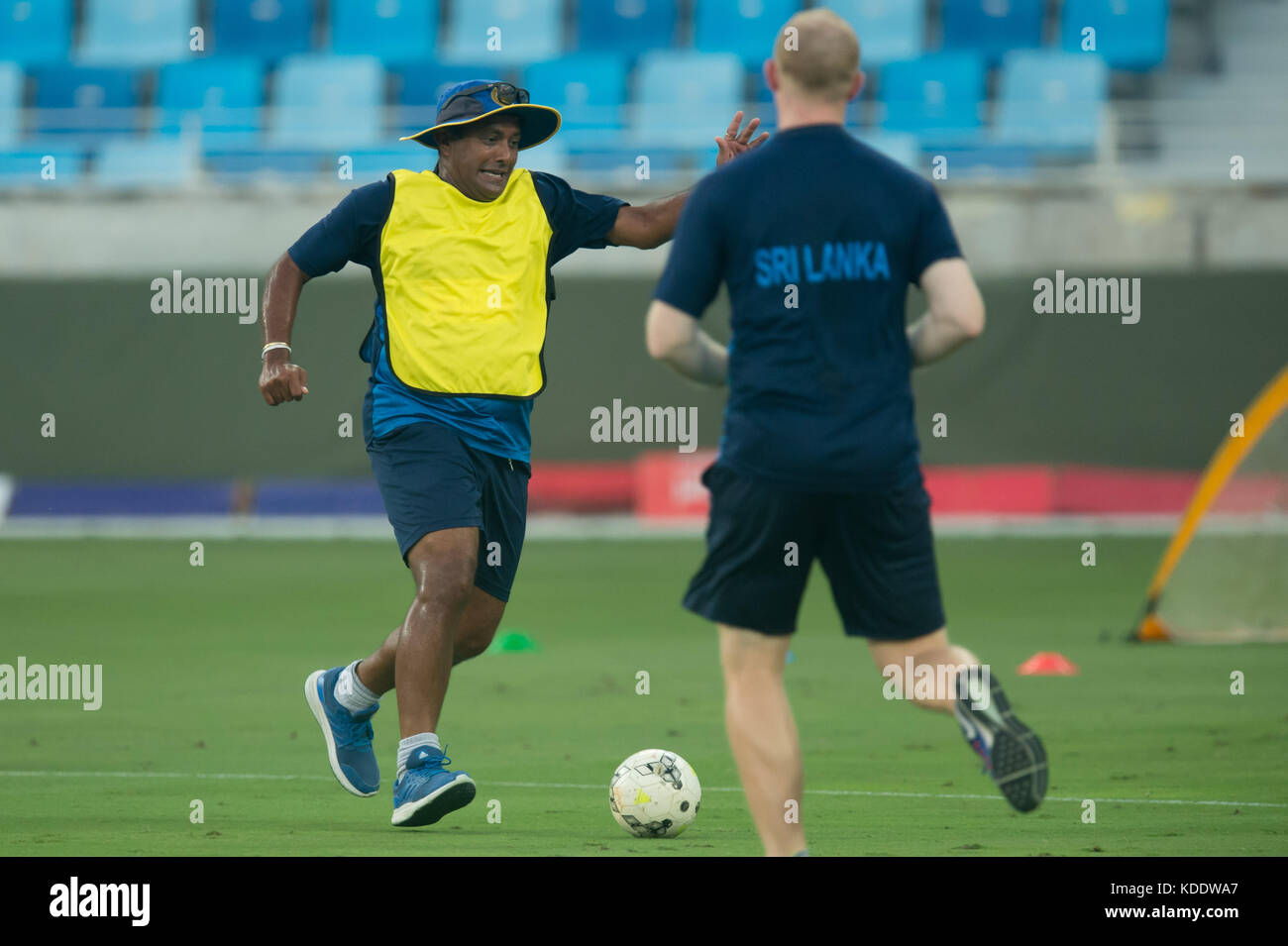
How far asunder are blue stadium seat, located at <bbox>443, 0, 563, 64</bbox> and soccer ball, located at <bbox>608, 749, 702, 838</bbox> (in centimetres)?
1879

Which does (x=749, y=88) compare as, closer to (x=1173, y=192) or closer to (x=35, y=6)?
(x=1173, y=192)

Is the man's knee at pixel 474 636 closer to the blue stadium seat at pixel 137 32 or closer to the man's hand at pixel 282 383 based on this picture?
the man's hand at pixel 282 383

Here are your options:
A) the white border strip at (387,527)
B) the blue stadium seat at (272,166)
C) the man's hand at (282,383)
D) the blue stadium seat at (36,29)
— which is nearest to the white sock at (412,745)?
the man's hand at (282,383)

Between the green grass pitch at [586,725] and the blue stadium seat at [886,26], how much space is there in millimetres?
9103

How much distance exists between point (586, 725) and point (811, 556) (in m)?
4.39

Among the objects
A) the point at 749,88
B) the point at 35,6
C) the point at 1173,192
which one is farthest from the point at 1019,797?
the point at 35,6

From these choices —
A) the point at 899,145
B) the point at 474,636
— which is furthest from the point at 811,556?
the point at 899,145

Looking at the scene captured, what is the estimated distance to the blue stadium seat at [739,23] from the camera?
81.4ft

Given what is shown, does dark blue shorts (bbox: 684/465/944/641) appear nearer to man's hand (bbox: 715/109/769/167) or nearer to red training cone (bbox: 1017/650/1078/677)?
man's hand (bbox: 715/109/769/167)

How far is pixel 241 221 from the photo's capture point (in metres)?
22.0

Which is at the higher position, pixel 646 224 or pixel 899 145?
pixel 899 145

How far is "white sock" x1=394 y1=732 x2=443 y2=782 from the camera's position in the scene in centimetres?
650

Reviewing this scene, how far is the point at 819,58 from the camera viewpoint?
5.11m

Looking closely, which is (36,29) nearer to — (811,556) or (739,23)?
(739,23)
